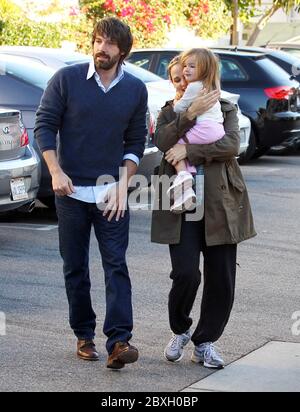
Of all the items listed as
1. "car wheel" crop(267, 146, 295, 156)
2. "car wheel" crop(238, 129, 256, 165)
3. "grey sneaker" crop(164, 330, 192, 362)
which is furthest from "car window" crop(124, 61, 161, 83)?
"grey sneaker" crop(164, 330, 192, 362)

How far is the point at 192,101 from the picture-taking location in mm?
6285

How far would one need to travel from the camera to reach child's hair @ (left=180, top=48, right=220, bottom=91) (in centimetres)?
621

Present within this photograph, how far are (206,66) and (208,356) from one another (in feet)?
5.22

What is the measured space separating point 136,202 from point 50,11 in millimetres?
10445

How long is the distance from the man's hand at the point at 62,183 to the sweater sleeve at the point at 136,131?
406 millimetres

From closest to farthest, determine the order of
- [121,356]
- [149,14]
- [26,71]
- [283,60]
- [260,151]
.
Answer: [121,356] → [26,71] → [260,151] → [283,60] → [149,14]

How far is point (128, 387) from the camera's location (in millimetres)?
5980

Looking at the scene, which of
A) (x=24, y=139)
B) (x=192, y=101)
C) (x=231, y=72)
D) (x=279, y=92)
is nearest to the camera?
(x=192, y=101)

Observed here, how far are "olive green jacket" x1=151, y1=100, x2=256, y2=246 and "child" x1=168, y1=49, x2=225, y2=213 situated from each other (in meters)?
0.04

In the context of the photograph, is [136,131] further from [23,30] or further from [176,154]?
[23,30]

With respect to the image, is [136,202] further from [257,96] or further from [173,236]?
[173,236]

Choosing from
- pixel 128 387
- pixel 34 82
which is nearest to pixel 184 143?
pixel 128 387

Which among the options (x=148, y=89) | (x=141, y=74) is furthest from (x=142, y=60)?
(x=148, y=89)

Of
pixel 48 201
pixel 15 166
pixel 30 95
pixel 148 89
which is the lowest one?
pixel 48 201
